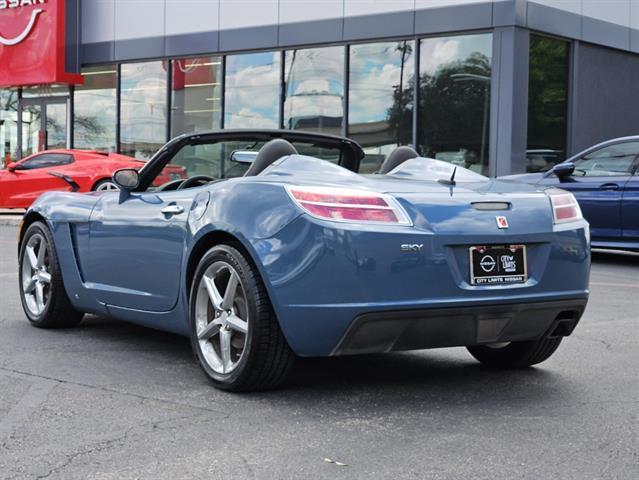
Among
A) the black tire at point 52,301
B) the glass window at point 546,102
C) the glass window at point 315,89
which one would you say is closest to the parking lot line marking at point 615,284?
the black tire at point 52,301

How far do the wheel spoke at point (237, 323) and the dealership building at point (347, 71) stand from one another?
40.9 feet

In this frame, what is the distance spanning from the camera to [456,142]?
1859 centimetres

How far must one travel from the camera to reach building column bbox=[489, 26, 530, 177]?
58.5 ft

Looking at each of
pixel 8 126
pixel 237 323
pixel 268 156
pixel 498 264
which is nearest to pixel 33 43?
pixel 8 126

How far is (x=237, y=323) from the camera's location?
15.7ft

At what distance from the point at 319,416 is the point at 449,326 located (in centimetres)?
71

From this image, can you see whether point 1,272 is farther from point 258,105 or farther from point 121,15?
point 121,15

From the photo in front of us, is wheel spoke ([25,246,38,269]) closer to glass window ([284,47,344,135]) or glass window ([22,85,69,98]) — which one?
glass window ([284,47,344,135])

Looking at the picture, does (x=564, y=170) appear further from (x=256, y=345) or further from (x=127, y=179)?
(x=256, y=345)

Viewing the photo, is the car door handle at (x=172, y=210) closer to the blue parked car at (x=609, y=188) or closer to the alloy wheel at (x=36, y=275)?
the alloy wheel at (x=36, y=275)

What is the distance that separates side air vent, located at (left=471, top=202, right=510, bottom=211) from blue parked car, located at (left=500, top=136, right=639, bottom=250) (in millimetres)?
7528

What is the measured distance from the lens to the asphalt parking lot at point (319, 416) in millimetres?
3686

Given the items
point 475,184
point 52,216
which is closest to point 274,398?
point 475,184

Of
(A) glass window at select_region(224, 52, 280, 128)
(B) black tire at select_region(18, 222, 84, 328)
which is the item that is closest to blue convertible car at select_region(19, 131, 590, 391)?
(B) black tire at select_region(18, 222, 84, 328)
